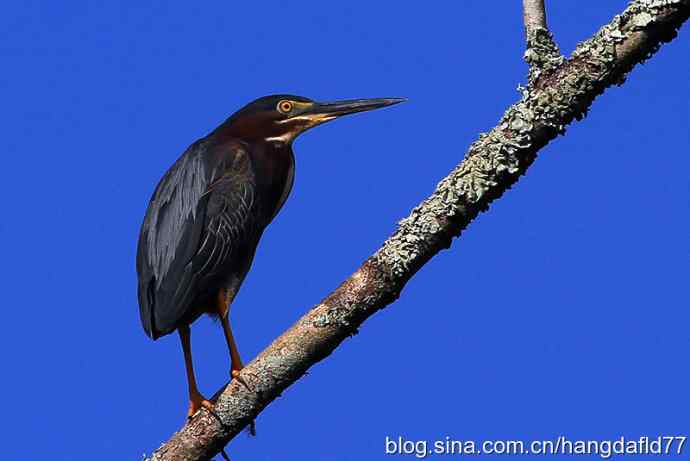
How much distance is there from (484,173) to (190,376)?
2150mm

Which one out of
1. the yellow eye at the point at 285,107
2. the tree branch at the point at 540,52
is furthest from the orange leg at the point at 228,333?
the tree branch at the point at 540,52

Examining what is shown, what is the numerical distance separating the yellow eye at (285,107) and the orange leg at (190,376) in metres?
1.37

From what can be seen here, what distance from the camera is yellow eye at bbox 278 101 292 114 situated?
5.52 m

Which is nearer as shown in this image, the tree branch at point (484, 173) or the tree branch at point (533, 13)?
the tree branch at point (484, 173)

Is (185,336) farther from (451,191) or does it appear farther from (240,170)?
(451,191)

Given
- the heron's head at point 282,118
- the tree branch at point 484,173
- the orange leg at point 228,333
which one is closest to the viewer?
the tree branch at point 484,173

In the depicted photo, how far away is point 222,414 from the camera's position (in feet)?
12.5

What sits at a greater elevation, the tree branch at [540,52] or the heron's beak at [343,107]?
the heron's beak at [343,107]

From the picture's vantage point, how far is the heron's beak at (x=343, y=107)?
5301 millimetres

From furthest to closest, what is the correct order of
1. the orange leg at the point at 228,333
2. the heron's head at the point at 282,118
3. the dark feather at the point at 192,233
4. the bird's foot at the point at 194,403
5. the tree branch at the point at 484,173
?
the heron's head at the point at 282,118
the dark feather at the point at 192,233
the orange leg at the point at 228,333
the bird's foot at the point at 194,403
the tree branch at the point at 484,173

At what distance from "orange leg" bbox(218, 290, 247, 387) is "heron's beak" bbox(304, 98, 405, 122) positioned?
121cm

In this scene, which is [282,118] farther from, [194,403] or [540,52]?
[540,52]

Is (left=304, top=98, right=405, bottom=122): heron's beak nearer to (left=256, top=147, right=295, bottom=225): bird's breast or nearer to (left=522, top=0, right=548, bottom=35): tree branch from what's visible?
(left=256, top=147, right=295, bottom=225): bird's breast

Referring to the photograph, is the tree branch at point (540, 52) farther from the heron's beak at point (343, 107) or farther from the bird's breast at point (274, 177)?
the bird's breast at point (274, 177)
